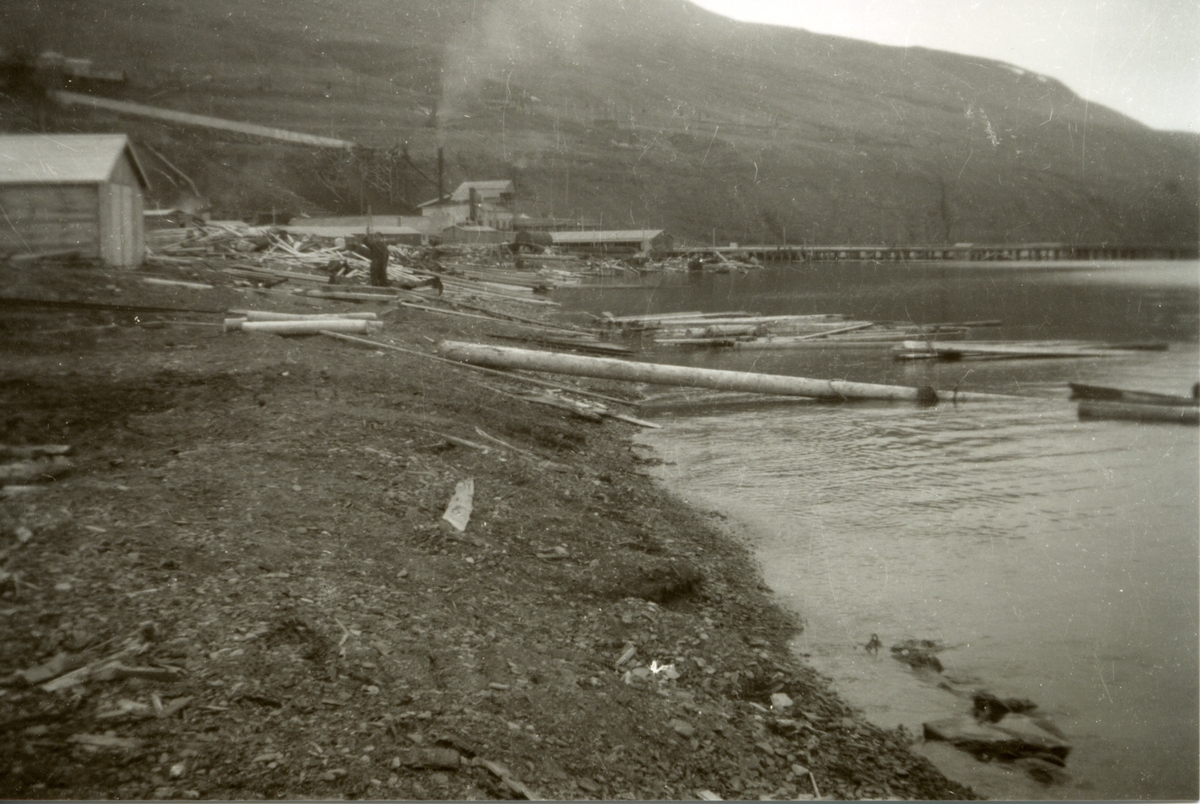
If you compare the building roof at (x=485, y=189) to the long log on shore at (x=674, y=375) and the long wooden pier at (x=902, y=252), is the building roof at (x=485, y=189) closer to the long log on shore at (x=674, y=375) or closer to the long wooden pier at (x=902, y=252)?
the long wooden pier at (x=902, y=252)

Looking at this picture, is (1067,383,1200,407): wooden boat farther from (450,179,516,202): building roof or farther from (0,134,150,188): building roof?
(450,179,516,202): building roof

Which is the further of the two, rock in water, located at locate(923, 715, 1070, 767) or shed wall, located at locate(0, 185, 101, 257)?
shed wall, located at locate(0, 185, 101, 257)

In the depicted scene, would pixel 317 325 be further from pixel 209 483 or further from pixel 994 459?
pixel 994 459

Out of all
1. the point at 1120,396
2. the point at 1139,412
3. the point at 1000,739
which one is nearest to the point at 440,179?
the point at 1120,396

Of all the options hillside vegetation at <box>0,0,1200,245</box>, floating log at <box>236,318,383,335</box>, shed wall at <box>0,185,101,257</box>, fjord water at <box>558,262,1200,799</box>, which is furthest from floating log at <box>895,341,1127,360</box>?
shed wall at <box>0,185,101,257</box>

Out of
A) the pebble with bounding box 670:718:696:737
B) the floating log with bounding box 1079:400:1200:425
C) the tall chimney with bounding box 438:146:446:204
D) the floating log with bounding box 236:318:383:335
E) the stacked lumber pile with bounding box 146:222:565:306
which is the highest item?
the tall chimney with bounding box 438:146:446:204

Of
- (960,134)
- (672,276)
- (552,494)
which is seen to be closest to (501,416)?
(552,494)
